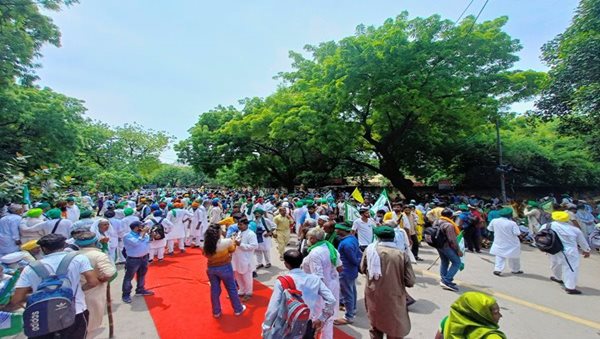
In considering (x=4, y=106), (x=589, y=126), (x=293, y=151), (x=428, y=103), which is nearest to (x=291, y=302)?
(x=4, y=106)

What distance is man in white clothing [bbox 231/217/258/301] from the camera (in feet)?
17.5

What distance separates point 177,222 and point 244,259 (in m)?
4.72

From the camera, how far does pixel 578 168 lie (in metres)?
20.0

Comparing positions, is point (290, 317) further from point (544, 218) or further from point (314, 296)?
point (544, 218)

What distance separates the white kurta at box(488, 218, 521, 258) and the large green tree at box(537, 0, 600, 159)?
545 cm

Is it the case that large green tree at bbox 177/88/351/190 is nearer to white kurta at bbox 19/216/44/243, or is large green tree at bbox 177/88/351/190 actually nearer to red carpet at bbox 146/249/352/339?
red carpet at bbox 146/249/352/339

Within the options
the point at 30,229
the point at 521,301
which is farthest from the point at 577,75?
the point at 30,229

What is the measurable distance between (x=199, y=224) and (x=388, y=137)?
1412 cm

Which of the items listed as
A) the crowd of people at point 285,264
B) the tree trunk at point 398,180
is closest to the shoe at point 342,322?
the crowd of people at point 285,264

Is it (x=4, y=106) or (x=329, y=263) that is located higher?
(x=4, y=106)

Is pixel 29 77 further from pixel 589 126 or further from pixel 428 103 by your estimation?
pixel 589 126

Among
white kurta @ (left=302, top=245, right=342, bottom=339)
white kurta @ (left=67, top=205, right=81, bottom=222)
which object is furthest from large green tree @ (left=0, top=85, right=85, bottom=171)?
white kurta @ (left=302, top=245, right=342, bottom=339)

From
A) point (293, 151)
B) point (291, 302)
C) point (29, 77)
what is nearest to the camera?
point (291, 302)

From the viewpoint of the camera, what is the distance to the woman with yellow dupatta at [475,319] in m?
2.03
